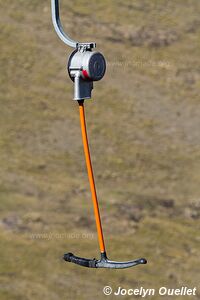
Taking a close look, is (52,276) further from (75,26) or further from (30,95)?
(75,26)

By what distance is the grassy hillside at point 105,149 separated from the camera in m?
18.5

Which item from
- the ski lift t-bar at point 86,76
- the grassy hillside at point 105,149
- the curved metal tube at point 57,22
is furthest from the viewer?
the grassy hillside at point 105,149

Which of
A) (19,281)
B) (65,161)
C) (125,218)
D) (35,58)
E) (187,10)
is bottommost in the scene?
(19,281)

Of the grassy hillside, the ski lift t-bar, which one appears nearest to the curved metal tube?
the ski lift t-bar

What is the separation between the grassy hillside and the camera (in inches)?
728

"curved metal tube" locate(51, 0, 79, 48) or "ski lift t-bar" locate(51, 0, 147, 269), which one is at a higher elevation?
"curved metal tube" locate(51, 0, 79, 48)

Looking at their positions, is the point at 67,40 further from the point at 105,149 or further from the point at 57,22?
the point at 105,149

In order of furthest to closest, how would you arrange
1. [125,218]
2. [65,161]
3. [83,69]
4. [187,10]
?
[187,10] < [65,161] < [125,218] < [83,69]

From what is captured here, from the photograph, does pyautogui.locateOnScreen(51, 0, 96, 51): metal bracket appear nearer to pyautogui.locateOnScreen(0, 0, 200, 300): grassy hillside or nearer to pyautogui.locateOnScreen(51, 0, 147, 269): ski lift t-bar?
pyautogui.locateOnScreen(51, 0, 147, 269): ski lift t-bar

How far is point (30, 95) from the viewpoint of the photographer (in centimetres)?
2236

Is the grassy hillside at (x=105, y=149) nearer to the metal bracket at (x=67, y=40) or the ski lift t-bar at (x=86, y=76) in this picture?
the ski lift t-bar at (x=86, y=76)

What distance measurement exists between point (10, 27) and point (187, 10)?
205 inches

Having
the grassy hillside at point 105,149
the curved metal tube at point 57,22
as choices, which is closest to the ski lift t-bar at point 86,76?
the curved metal tube at point 57,22

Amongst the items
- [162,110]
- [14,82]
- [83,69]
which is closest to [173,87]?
[162,110]
